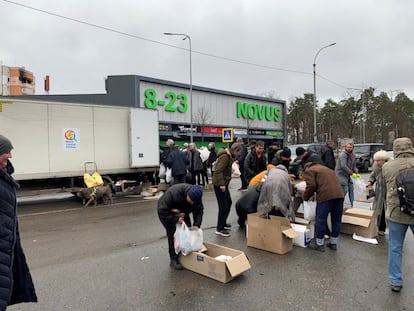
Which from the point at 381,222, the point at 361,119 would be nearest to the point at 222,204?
the point at 381,222

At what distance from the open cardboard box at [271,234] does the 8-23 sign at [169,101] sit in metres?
21.3

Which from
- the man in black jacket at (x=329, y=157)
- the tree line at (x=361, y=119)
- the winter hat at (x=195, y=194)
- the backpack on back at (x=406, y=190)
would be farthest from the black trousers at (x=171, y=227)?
the tree line at (x=361, y=119)

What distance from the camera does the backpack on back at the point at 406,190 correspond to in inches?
131

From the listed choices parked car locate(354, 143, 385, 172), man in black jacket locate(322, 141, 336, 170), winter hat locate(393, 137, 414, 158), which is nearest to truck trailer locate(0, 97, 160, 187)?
man in black jacket locate(322, 141, 336, 170)

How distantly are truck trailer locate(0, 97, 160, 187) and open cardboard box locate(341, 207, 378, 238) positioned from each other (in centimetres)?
701

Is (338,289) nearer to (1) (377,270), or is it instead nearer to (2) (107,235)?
(1) (377,270)

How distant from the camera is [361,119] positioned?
43.6 meters

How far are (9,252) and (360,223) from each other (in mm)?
5516

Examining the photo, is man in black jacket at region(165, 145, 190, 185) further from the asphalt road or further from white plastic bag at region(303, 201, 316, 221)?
white plastic bag at region(303, 201, 316, 221)

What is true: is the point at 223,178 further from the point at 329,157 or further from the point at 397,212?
the point at 329,157

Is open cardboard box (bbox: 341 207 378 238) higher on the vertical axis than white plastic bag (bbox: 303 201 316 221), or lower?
lower

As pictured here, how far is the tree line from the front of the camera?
144 ft

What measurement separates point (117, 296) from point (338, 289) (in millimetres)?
2595

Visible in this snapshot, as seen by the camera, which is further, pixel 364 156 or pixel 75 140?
pixel 364 156
